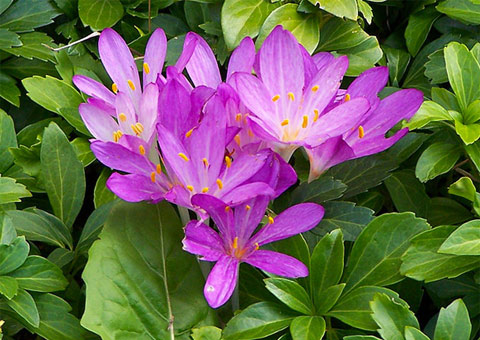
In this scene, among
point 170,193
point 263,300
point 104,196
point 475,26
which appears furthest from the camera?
point 475,26

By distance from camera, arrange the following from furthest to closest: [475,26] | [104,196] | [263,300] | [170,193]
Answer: [475,26]
[104,196]
[263,300]
[170,193]

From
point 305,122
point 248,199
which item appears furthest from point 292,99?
point 248,199

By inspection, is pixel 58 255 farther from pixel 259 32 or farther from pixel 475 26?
pixel 475 26

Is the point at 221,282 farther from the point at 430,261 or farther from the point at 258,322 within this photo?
the point at 430,261

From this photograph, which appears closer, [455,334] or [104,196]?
[455,334]

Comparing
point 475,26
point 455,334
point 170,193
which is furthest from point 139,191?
point 475,26

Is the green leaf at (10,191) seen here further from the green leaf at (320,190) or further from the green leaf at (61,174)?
the green leaf at (320,190)

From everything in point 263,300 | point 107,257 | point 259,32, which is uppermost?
point 259,32
